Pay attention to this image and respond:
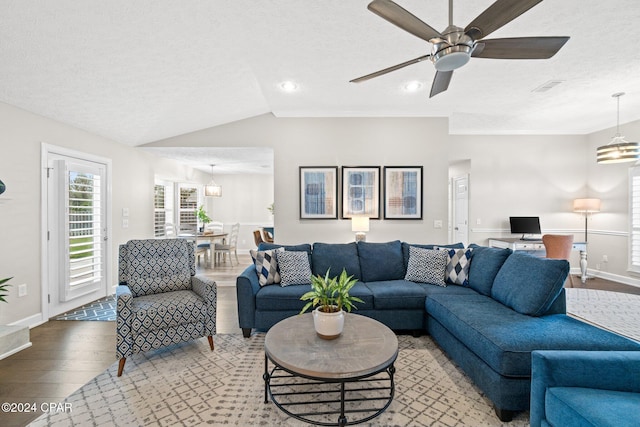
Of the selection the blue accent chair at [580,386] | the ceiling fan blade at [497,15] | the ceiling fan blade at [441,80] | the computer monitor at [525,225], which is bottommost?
the blue accent chair at [580,386]

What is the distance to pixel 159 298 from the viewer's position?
273 cm

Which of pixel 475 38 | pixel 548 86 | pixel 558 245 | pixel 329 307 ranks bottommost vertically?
→ pixel 329 307

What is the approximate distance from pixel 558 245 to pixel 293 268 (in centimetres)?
422

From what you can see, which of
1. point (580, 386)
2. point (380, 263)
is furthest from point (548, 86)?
point (580, 386)

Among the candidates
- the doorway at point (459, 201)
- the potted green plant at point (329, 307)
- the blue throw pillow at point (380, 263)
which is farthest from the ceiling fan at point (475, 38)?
the doorway at point (459, 201)

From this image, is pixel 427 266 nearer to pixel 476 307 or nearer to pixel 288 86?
pixel 476 307

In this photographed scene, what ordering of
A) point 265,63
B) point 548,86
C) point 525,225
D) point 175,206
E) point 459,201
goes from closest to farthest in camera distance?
point 265,63 < point 548,86 < point 525,225 < point 459,201 < point 175,206

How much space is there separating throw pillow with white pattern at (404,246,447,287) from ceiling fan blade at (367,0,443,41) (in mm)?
2365

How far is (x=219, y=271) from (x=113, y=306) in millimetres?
2428

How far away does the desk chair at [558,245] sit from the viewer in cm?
454

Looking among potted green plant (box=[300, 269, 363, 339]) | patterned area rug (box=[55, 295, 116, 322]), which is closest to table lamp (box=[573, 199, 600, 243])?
potted green plant (box=[300, 269, 363, 339])

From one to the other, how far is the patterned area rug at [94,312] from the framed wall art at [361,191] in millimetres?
3544

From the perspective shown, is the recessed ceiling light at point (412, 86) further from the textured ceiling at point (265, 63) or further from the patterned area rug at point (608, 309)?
the patterned area rug at point (608, 309)

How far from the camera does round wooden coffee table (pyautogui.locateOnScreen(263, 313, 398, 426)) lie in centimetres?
168
